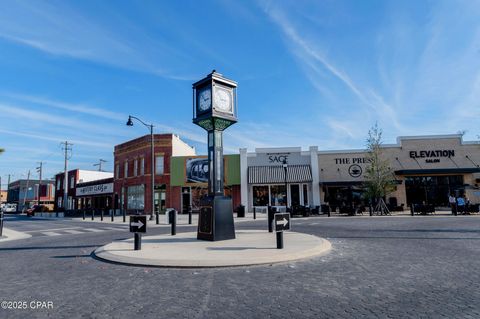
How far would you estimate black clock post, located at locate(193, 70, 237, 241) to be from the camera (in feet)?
35.3

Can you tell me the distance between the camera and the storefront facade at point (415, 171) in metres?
31.2

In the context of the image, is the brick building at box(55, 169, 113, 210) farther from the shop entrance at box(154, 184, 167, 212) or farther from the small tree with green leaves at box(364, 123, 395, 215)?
the small tree with green leaves at box(364, 123, 395, 215)

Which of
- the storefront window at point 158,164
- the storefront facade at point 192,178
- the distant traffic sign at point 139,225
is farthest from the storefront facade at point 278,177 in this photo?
the distant traffic sign at point 139,225

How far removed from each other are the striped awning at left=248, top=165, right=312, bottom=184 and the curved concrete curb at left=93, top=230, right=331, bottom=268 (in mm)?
22249

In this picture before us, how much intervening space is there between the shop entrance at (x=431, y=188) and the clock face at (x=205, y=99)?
27778 mm

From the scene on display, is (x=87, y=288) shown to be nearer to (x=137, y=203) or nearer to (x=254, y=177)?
(x=254, y=177)

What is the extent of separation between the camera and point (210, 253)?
8.22 metres

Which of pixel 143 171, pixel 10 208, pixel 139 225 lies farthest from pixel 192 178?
pixel 10 208

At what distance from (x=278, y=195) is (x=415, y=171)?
1379cm

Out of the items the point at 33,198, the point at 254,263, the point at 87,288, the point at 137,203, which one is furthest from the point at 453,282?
the point at 33,198

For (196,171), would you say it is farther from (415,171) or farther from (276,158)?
(415,171)

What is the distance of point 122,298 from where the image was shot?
195 inches

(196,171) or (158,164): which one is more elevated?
(158,164)

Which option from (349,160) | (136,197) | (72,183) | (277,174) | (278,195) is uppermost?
(349,160)
